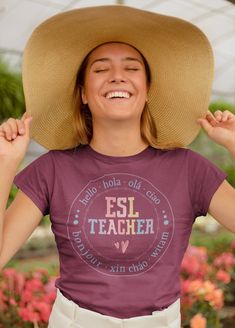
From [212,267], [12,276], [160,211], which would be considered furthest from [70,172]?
[212,267]

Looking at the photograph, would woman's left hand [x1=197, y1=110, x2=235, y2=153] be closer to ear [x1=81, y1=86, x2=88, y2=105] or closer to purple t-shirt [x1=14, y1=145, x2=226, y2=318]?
purple t-shirt [x1=14, y1=145, x2=226, y2=318]

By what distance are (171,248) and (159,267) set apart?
5 centimetres

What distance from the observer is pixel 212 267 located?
9.74 feet

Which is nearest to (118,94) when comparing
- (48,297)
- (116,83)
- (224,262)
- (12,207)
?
(116,83)

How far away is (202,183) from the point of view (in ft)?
4.52

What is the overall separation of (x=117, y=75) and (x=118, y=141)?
17 cm

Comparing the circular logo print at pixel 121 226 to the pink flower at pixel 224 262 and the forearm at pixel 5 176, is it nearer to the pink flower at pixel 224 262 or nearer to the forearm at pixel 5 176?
the forearm at pixel 5 176

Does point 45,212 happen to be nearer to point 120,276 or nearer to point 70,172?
point 70,172

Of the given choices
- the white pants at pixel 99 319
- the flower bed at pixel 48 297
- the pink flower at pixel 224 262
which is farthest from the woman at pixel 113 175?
the pink flower at pixel 224 262

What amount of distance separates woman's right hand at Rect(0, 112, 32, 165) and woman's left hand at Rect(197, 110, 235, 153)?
453 millimetres

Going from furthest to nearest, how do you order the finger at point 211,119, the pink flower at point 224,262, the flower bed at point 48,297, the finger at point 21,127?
the pink flower at point 224,262
the flower bed at point 48,297
the finger at point 211,119
the finger at point 21,127

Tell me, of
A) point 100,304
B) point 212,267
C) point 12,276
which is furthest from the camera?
point 212,267

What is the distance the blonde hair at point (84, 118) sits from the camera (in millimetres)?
1509

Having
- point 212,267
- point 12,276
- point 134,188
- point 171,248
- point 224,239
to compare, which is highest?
point 134,188
